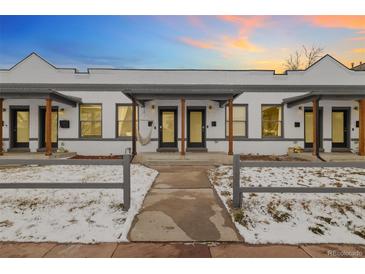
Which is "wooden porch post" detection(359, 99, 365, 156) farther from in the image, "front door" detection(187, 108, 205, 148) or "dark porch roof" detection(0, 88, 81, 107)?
"dark porch roof" detection(0, 88, 81, 107)

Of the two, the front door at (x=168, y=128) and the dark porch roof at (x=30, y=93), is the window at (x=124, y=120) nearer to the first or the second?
the front door at (x=168, y=128)

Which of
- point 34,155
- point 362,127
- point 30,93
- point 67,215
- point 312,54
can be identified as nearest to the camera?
point 67,215

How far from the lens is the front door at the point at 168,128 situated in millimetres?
12938

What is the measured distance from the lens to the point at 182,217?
4.00 meters

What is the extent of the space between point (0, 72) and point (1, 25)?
24.5ft

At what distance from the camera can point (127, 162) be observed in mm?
4176

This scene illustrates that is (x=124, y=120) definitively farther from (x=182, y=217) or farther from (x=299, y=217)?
(x=299, y=217)

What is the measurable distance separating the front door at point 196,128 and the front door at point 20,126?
361 inches

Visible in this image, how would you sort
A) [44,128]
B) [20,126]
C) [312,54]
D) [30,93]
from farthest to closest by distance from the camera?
[312,54], [44,128], [20,126], [30,93]

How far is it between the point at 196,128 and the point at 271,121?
4395mm

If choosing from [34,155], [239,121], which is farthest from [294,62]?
[34,155]

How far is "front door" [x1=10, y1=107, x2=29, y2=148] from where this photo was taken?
12656mm

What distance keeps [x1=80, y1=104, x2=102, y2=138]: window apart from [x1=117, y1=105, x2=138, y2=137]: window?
1149 mm
